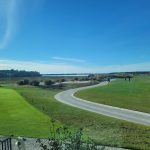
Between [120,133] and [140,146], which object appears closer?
[140,146]

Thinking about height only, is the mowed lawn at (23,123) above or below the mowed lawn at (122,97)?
above

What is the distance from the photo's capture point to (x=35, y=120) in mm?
28234

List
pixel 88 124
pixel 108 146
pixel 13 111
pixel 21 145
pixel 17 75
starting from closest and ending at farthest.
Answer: pixel 21 145 < pixel 108 146 < pixel 88 124 < pixel 13 111 < pixel 17 75

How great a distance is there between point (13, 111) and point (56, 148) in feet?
86.0

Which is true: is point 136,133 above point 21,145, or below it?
below

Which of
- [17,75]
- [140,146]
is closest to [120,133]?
[140,146]

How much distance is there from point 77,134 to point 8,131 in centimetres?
1518

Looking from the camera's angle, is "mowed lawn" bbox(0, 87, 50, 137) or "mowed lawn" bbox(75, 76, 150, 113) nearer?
"mowed lawn" bbox(0, 87, 50, 137)

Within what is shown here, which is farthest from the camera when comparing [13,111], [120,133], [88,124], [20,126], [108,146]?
[13,111]

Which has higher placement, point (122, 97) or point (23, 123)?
point (23, 123)

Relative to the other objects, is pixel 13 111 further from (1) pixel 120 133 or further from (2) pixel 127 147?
(2) pixel 127 147

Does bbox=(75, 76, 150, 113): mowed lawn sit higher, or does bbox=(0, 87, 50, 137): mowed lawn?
bbox=(0, 87, 50, 137): mowed lawn

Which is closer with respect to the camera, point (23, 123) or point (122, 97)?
point (23, 123)

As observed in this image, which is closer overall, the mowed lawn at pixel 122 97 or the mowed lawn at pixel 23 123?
the mowed lawn at pixel 23 123
